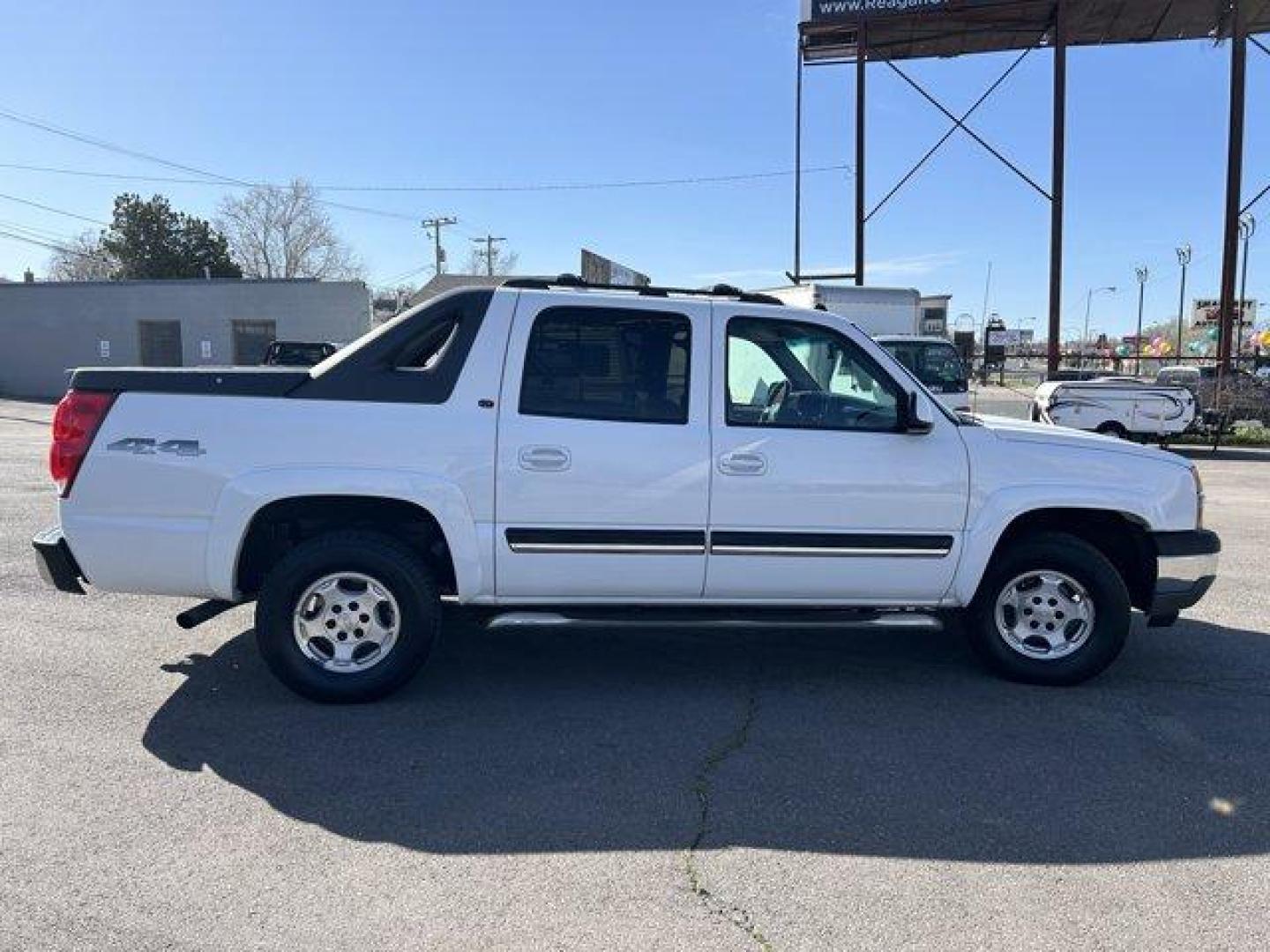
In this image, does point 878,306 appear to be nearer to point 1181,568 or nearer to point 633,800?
point 1181,568

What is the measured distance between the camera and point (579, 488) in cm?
454

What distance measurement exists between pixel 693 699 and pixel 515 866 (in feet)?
5.63

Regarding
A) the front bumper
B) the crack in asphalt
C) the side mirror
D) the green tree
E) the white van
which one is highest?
the green tree

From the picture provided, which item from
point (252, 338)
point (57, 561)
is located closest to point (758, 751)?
point (57, 561)

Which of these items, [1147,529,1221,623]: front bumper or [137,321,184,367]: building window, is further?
[137,321,184,367]: building window

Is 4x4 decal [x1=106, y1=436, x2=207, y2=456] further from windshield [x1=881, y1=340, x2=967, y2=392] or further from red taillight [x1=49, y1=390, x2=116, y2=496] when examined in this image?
windshield [x1=881, y1=340, x2=967, y2=392]

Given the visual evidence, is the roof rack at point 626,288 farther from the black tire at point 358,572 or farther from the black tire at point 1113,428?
the black tire at point 1113,428

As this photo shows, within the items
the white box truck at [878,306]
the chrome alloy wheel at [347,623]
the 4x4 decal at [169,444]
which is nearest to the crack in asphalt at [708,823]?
the chrome alloy wheel at [347,623]

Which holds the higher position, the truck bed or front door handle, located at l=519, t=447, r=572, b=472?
the truck bed

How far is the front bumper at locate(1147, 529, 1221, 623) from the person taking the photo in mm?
4906

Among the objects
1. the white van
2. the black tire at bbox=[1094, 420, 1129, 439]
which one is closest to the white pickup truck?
the white van

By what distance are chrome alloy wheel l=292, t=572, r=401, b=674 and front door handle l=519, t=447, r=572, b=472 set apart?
34.9 inches

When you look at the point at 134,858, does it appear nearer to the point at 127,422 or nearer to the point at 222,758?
the point at 222,758

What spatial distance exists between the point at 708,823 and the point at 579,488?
1.64m
